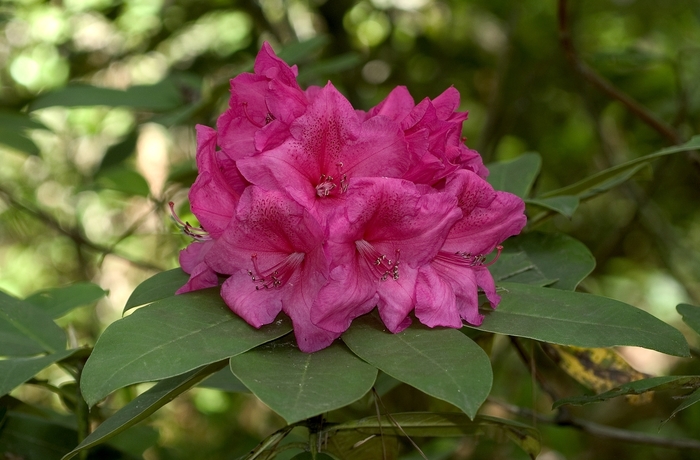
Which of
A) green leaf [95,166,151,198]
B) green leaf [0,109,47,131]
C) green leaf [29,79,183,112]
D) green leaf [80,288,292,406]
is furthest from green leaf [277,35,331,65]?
green leaf [80,288,292,406]

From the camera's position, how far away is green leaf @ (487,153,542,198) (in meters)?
1.24

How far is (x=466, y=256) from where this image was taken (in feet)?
3.09

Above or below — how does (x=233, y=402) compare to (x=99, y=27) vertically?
below

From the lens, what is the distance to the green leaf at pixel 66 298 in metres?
1.26

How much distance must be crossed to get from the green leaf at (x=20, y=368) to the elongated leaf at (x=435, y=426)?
381 millimetres

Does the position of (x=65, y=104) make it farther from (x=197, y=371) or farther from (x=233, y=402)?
(x=233, y=402)

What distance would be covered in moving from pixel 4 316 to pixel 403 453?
45.3 inches

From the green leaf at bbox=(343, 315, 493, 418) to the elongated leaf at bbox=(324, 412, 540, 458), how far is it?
0.13 meters

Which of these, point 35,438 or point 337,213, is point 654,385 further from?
point 35,438

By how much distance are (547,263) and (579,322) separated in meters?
0.27

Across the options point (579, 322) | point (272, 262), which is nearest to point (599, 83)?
point (579, 322)

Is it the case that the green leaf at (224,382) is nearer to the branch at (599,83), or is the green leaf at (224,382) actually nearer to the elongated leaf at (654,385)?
the elongated leaf at (654,385)

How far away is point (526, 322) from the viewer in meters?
0.86

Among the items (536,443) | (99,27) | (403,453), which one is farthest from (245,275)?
(99,27)
